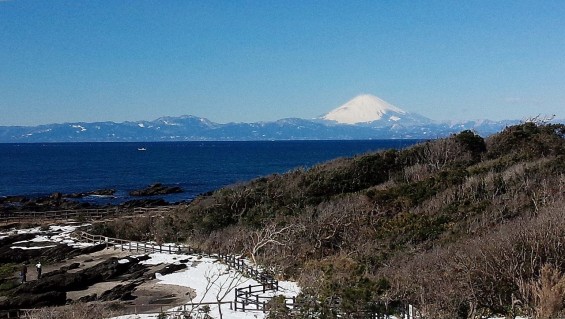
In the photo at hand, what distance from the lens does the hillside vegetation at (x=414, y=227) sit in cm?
1579

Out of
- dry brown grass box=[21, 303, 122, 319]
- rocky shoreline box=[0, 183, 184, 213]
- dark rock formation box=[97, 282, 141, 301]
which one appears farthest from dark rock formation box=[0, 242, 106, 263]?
rocky shoreline box=[0, 183, 184, 213]

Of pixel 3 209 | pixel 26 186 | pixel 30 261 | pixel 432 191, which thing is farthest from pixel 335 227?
pixel 26 186

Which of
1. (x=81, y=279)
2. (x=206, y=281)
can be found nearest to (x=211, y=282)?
(x=206, y=281)

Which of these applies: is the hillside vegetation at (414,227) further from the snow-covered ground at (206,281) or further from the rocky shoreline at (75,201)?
the rocky shoreline at (75,201)

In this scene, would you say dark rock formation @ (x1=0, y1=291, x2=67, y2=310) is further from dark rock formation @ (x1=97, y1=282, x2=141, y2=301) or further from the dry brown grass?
the dry brown grass

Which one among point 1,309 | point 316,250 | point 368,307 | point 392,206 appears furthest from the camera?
point 392,206

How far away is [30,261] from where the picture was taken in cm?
3491

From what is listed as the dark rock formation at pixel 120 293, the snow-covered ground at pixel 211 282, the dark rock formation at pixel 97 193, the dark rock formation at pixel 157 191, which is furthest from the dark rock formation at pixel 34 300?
the dark rock formation at pixel 157 191

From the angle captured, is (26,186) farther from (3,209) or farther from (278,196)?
(278,196)

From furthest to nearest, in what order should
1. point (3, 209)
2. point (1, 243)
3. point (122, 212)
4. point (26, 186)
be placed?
point (26, 186) < point (3, 209) < point (122, 212) < point (1, 243)

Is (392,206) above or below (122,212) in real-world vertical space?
above

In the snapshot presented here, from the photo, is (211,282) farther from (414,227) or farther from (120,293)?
Result: (414,227)

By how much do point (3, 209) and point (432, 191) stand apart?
46.3m

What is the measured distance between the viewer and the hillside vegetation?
1579 centimetres
